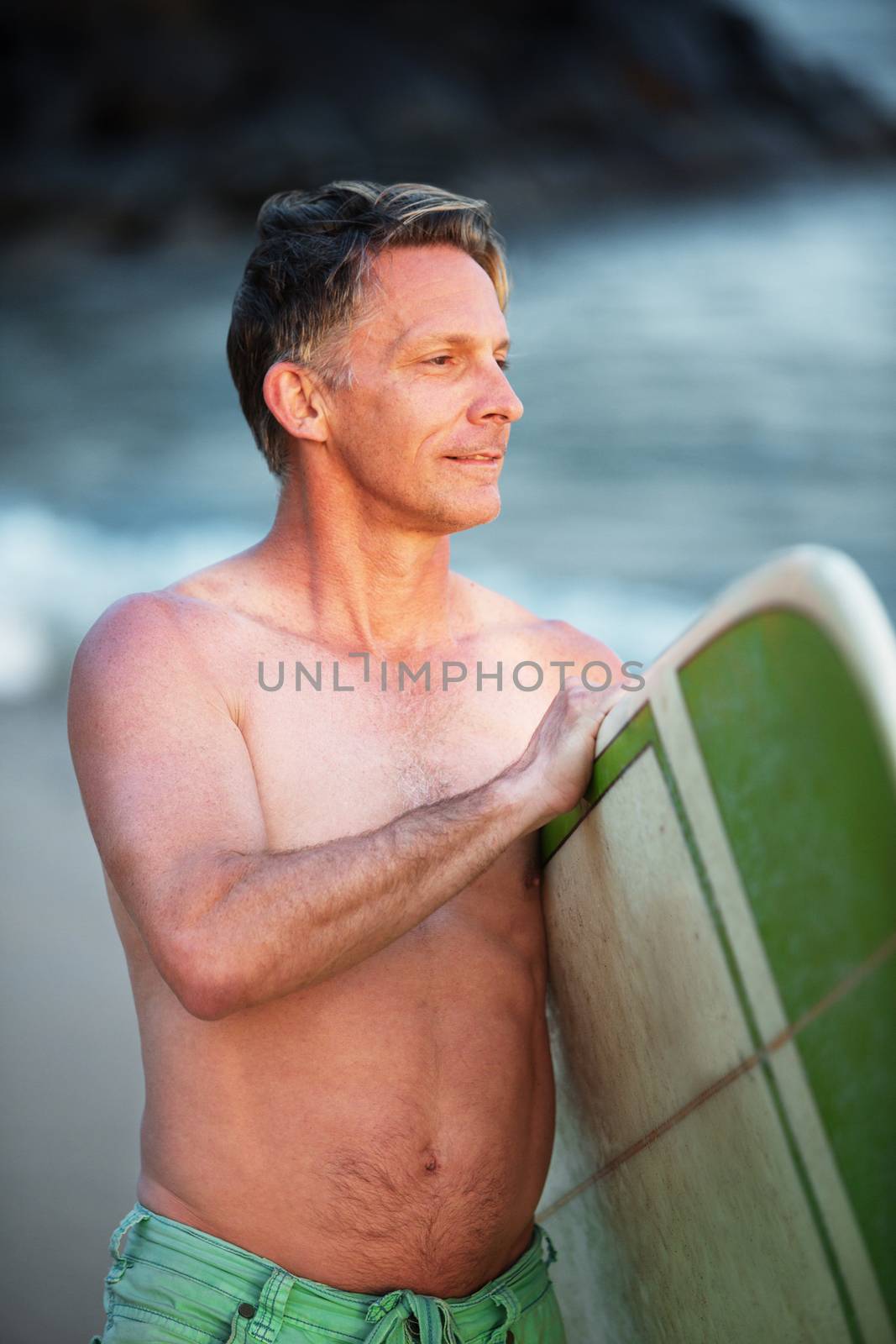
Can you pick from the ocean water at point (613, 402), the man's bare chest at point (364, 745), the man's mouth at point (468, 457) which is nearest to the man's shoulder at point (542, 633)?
the man's bare chest at point (364, 745)

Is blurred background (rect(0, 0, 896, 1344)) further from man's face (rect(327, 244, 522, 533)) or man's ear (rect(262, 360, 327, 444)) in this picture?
man's face (rect(327, 244, 522, 533))

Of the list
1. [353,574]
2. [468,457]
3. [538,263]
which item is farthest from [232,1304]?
[538,263]

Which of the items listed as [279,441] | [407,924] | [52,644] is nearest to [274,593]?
[279,441]

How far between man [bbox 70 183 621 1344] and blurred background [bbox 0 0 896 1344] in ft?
14.8

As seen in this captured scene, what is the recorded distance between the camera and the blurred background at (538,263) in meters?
6.74

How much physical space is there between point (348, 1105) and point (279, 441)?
95 centimetres

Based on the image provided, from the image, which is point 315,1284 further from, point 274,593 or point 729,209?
point 729,209

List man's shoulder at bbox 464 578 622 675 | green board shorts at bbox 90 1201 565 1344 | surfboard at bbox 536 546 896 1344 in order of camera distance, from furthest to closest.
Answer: man's shoulder at bbox 464 578 622 675, green board shorts at bbox 90 1201 565 1344, surfboard at bbox 536 546 896 1344

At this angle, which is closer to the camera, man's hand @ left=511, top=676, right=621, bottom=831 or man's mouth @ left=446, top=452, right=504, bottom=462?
man's hand @ left=511, top=676, right=621, bottom=831

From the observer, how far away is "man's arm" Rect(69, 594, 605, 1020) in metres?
1.43

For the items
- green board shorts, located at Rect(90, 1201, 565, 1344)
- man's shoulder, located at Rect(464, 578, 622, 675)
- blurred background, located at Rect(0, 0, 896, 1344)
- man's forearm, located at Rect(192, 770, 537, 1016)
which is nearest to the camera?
man's forearm, located at Rect(192, 770, 537, 1016)

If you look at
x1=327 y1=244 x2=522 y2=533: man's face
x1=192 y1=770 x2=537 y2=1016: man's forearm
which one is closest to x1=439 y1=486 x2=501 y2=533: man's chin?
x1=327 y1=244 x2=522 y2=533: man's face

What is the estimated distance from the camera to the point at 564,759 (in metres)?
1.61

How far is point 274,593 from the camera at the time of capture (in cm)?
189
